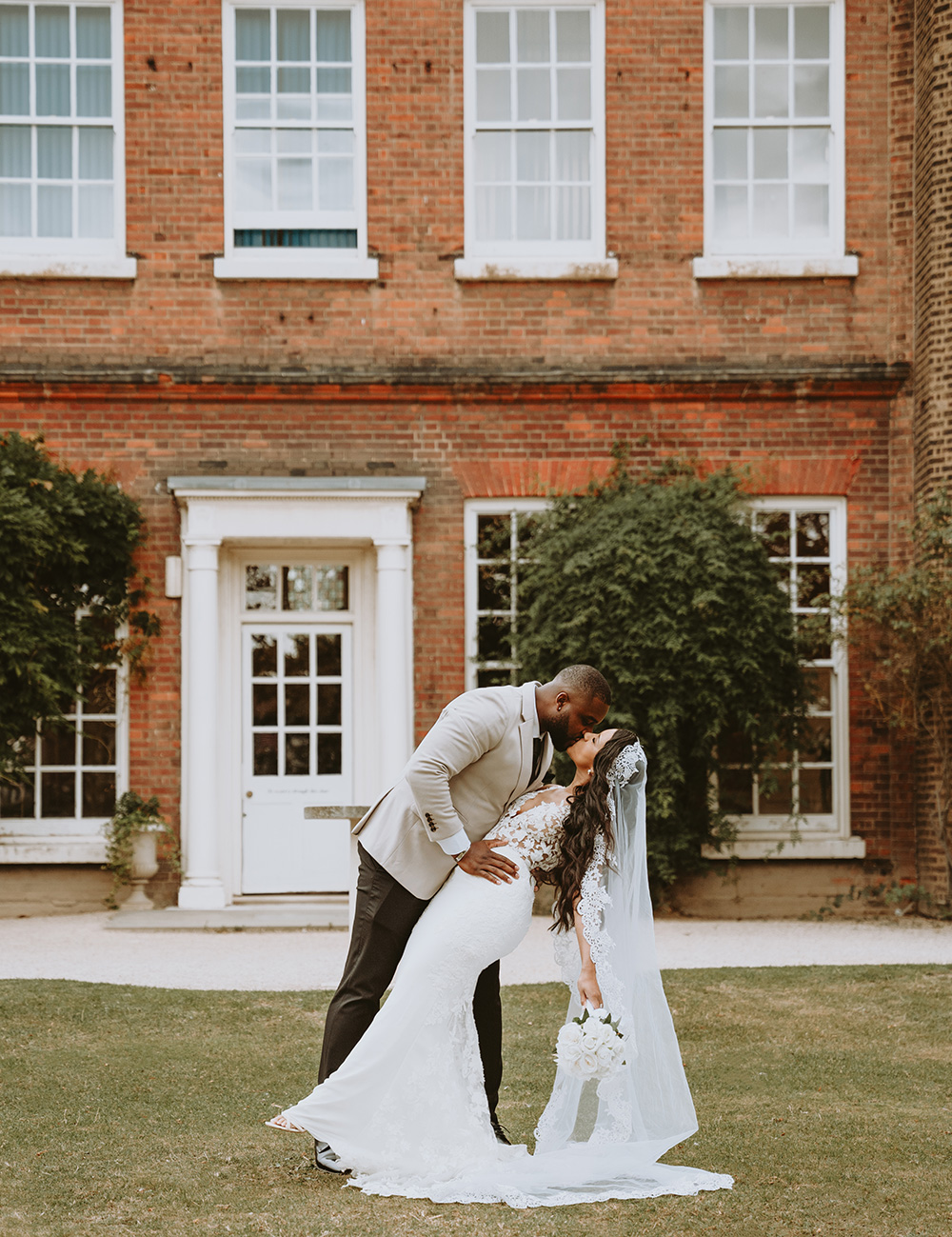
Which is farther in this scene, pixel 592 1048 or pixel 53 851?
pixel 53 851

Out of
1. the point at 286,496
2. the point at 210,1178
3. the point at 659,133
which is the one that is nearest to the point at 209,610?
the point at 286,496

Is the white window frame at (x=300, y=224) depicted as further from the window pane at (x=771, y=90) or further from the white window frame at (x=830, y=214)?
the window pane at (x=771, y=90)

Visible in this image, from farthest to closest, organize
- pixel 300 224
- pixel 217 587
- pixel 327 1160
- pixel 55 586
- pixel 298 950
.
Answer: pixel 300 224 → pixel 217 587 → pixel 55 586 → pixel 298 950 → pixel 327 1160

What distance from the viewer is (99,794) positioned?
10.8 metres

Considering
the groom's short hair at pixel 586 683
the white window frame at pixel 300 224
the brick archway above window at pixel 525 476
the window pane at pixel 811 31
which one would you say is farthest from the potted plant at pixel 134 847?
the window pane at pixel 811 31

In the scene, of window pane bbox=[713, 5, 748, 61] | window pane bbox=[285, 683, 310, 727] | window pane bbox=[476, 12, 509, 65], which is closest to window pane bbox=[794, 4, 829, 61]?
window pane bbox=[713, 5, 748, 61]

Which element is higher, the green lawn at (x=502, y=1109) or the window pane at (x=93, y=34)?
the window pane at (x=93, y=34)

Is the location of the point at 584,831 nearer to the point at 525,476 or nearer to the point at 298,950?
the point at 298,950

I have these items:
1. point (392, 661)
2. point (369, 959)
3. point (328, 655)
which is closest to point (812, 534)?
point (392, 661)

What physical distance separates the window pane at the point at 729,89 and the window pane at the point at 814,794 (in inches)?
208

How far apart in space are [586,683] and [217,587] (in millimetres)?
6618

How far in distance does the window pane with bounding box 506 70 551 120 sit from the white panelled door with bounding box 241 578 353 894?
13.5 ft

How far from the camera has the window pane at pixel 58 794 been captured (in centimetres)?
1078

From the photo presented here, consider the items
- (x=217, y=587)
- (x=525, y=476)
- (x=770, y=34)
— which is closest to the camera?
(x=217, y=587)
